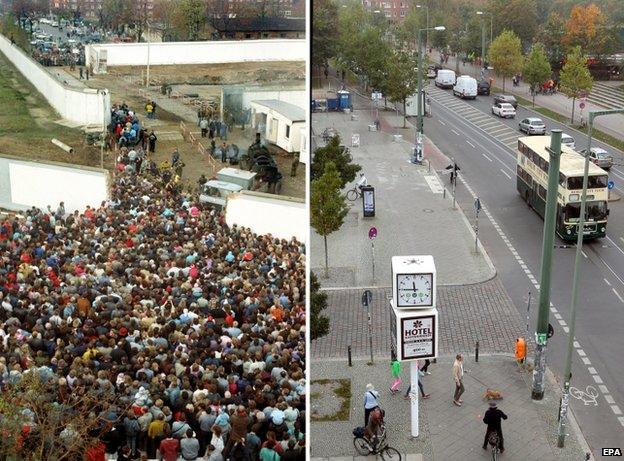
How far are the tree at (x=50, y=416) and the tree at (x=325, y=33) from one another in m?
65.1

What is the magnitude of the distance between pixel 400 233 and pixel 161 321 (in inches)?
688

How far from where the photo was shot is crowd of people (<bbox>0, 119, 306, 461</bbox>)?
1380 centimetres

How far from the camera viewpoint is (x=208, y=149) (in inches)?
585

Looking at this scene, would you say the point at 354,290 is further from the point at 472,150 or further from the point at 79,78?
the point at 472,150

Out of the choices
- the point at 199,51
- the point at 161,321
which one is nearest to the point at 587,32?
the point at 199,51

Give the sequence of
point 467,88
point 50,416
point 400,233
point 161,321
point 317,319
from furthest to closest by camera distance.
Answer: point 467,88 → point 400,233 → point 317,319 → point 161,321 → point 50,416

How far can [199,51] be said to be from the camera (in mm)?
15078

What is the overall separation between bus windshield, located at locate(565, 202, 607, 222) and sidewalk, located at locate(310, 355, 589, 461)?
996 centimetres

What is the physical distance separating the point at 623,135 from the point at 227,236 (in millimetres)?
40143

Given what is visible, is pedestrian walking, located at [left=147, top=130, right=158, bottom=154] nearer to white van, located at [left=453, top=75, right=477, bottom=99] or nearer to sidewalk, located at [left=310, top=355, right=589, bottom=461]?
sidewalk, located at [left=310, top=355, right=589, bottom=461]

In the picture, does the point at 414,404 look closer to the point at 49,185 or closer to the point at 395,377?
the point at 395,377

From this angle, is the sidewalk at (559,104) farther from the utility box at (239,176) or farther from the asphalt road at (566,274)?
the utility box at (239,176)

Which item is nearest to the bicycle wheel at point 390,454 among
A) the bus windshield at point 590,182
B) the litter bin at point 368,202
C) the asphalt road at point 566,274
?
the asphalt road at point 566,274

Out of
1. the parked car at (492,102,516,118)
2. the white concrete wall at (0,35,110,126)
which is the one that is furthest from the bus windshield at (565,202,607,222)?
the parked car at (492,102,516,118)
